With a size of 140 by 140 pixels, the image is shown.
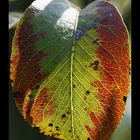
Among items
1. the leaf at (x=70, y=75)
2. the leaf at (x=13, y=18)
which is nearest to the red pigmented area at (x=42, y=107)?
the leaf at (x=70, y=75)

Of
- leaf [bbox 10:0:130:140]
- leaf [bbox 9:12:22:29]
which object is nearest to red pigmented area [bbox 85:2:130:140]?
leaf [bbox 10:0:130:140]

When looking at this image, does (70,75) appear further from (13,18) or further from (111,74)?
(13,18)

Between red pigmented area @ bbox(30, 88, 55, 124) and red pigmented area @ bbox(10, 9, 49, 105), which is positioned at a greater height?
red pigmented area @ bbox(10, 9, 49, 105)

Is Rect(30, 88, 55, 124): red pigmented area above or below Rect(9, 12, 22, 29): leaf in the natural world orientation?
below

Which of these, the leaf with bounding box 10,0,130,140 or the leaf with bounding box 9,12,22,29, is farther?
the leaf with bounding box 9,12,22,29

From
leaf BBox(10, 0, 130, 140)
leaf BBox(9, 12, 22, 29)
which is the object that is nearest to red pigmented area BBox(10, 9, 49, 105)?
leaf BBox(10, 0, 130, 140)

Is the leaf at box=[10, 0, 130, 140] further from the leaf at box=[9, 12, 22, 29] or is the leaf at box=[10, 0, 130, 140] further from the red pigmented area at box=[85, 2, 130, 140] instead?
the leaf at box=[9, 12, 22, 29]

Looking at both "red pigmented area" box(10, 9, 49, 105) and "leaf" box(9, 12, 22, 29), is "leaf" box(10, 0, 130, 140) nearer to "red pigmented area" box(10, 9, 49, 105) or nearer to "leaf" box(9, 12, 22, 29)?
"red pigmented area" box(10, 9, 49, 105)
